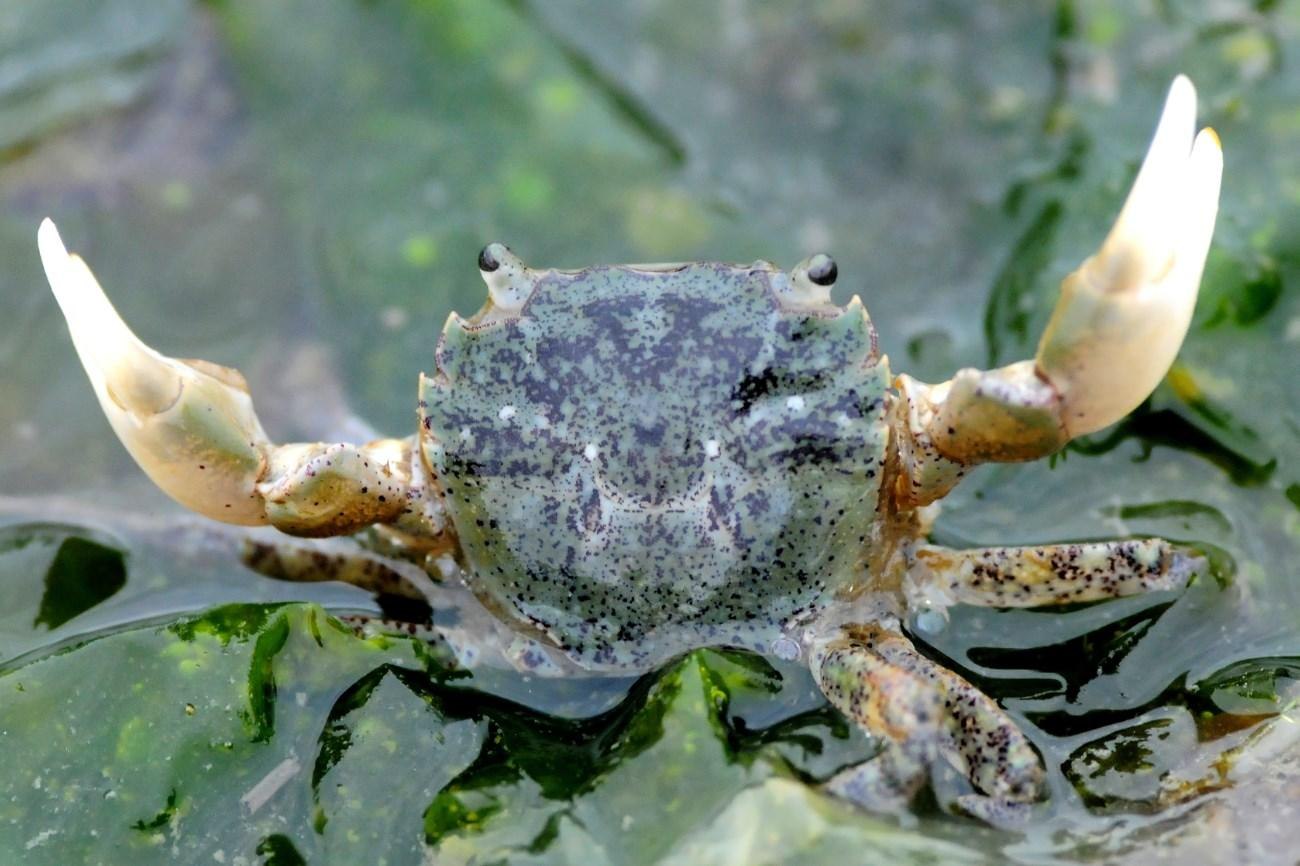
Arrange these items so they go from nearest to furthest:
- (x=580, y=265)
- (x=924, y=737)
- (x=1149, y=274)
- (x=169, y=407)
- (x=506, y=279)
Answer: (x=1149, y=274), (x=924, y=737), (x=169, y=407), (x=506, y=279), (x=580, y=265)

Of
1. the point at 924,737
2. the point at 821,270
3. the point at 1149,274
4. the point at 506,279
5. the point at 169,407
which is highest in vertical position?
the point at 1149,274

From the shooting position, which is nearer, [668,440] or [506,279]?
[668,440]

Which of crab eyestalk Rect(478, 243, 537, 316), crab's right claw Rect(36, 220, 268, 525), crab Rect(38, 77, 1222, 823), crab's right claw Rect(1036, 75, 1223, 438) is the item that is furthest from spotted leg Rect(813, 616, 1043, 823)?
crab's right claw Rect(36, 220, 268, 525)

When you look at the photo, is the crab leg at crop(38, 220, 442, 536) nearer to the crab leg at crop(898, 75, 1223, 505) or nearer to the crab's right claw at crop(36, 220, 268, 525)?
the crab's right claw at crop(36, 220, 268, 525)

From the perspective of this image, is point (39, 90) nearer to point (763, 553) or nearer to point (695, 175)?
point (695, 175)

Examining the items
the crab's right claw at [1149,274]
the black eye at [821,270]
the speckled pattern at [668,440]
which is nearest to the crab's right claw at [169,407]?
the speckled pattern at [668,440]

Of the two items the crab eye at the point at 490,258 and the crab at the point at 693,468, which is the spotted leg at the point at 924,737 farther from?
the crab eye at the point at 490,258

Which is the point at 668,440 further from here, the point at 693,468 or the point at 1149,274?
the point at 1149,274

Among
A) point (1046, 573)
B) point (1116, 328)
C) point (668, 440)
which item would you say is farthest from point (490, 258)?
point (1046, 573)
